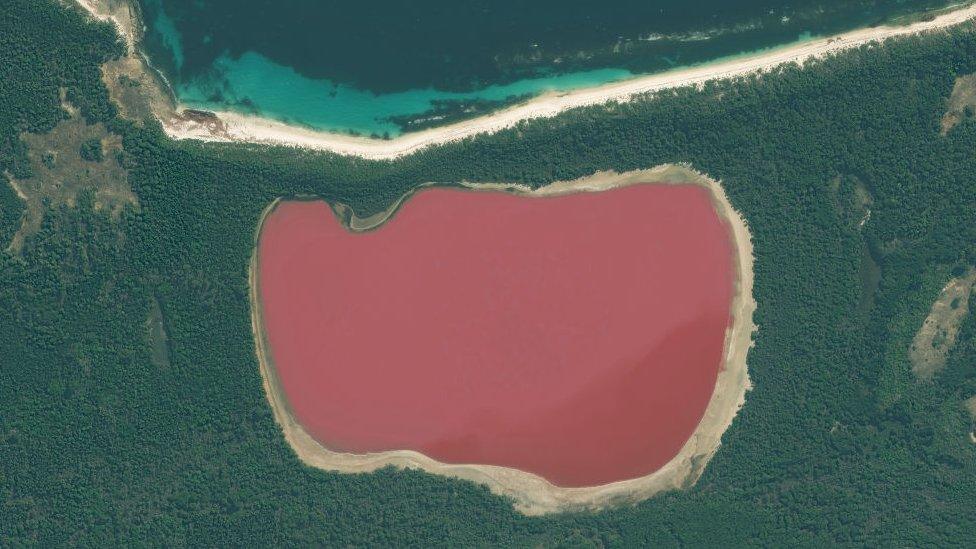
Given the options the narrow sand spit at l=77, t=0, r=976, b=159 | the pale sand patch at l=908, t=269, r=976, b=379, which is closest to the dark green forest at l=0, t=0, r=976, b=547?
the pale sand patch at l=908, t=269, r=976, b=379

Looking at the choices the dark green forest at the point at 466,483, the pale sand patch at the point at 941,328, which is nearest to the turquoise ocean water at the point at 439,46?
the dark green forest at the point at 466,483

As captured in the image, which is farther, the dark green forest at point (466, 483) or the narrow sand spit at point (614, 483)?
the narrow sand spit at point (614, 483)

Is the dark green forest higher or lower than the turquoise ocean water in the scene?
lower

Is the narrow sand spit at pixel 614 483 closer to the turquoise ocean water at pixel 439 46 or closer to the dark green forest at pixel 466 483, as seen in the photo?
the dark green forest at pixel 466 483

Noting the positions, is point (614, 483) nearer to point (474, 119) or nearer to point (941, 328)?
point (941, 328)

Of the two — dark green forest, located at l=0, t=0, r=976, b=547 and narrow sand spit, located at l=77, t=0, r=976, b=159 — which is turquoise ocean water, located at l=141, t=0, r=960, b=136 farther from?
dark green forest, located at l=0, t=0, r=976, b=547

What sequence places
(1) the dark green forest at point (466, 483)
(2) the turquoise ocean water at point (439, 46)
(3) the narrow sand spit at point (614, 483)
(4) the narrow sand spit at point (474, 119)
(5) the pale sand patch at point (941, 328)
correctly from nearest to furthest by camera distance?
(1) the dark green forest at point (466, 483), (5) the pale sand patch at point (941, 328), (3) the narrow sand spit at point (614, 483), (4) the narrow sand spit at point (474, 119), (2) the turquoise ocean water at point (439, 46)

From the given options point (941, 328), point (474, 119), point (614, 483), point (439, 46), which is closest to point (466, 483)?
point (614, 483)
